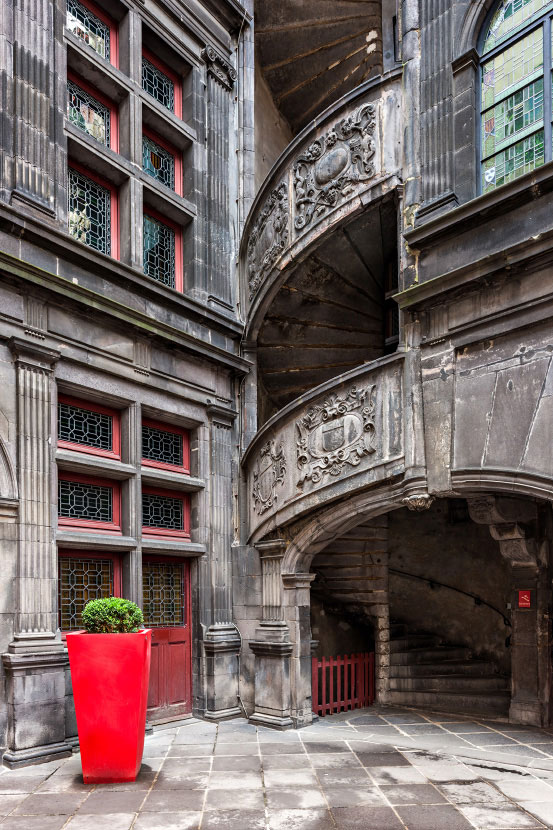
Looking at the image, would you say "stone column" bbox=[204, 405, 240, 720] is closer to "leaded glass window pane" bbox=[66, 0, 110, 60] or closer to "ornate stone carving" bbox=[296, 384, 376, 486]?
"ornate stone carving" bbox=[296, 384, 376, 486]

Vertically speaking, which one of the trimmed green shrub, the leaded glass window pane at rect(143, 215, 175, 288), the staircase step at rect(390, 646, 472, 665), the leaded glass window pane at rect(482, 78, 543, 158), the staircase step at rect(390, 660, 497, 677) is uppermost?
the leaded glass window pane at rect(482, 78, 543, 158)

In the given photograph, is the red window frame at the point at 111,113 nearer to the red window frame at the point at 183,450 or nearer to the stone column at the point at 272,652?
the red window frame at the point at 183,450

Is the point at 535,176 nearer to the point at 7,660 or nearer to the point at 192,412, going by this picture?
the point at 192,412

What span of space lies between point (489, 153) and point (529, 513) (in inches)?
138

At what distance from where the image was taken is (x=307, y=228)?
7551 mm

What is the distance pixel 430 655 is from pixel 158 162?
689 cm

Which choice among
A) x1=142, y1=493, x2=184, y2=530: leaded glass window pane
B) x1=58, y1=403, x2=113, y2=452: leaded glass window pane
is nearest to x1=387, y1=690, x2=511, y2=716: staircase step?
x1=142, y1=493, x2=184, y2=530: leaded glass window pane

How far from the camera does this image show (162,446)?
7.89 m

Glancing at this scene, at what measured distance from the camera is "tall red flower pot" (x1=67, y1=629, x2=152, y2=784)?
5.16 meters

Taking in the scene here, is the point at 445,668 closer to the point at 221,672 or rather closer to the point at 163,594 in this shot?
the point at 221,672

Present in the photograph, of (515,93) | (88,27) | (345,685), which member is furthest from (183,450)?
(515,93)

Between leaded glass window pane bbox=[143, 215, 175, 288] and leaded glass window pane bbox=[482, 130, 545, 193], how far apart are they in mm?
3620

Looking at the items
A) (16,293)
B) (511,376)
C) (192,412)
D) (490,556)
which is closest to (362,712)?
(490,556)

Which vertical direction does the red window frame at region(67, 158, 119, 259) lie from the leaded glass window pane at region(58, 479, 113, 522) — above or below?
above
